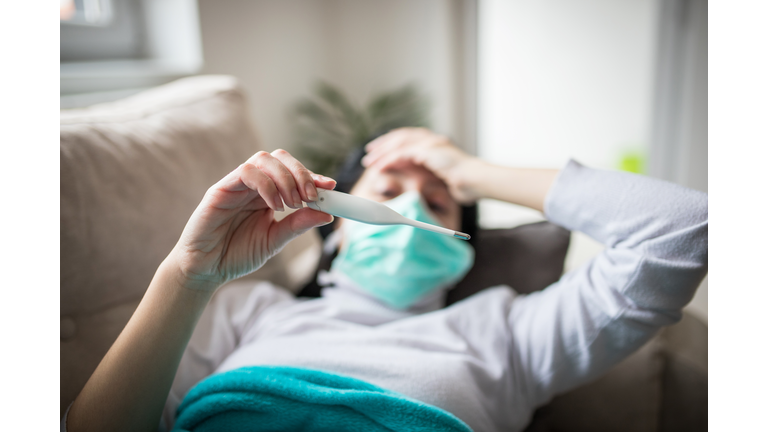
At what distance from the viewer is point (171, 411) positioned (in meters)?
0.65

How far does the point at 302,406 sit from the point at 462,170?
0.44m

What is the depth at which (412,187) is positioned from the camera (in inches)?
34.7

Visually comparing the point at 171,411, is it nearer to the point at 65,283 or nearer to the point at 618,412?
the point at 65,283

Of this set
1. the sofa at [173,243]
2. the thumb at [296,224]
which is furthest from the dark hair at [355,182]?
the thumb at [296,224]

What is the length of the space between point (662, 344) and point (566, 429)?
25 cm

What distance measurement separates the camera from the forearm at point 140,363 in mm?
498

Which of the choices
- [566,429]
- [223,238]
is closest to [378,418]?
[223,238]

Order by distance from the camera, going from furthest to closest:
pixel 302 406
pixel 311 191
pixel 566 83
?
pixel 566 83 → pixel 302 406 → pixel 311 191

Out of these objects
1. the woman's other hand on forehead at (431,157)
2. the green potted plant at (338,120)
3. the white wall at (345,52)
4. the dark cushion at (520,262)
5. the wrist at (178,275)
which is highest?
the white wall at (345,52)

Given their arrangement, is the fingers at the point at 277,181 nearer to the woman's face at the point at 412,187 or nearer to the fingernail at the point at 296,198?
the fingernail at the point at 296,198

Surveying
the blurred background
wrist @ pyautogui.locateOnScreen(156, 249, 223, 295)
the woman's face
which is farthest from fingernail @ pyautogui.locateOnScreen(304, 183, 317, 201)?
the blurred background

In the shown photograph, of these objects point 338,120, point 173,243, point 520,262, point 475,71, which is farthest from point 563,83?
point 173,243

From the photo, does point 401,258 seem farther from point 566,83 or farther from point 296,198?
point 566,83

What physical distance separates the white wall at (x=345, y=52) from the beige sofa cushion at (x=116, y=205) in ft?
2.98
